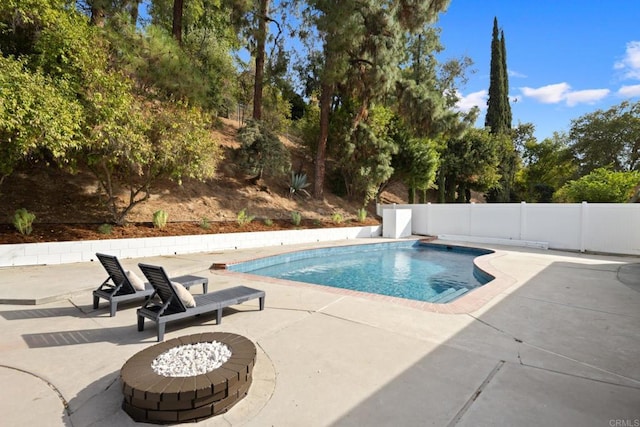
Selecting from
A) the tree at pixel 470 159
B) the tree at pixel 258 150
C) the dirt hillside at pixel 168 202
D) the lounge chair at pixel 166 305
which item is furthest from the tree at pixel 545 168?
the lounge chair at pixel 166 305

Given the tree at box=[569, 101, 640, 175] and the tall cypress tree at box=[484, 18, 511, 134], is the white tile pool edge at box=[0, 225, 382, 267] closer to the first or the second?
the tall cypress tree at box=[484, 18, 511, 134]

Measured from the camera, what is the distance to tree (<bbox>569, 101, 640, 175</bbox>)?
31.3 m

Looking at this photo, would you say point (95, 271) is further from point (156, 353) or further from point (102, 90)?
point (156, 353)

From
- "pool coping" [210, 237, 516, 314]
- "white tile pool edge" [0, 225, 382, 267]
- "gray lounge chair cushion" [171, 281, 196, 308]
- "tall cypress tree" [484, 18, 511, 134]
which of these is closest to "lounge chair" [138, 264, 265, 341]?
"gray lounge chair cushion" [171, 281, 196, 308]

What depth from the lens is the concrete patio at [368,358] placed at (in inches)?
104

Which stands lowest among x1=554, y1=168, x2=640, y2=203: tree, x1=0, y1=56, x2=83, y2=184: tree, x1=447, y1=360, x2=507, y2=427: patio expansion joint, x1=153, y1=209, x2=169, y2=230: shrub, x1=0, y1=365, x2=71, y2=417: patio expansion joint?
x1=0, y1=365, x2=71, y2=417: patio expansion joint

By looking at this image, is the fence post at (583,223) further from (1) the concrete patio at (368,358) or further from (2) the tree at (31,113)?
(2) the tree at (31,113)

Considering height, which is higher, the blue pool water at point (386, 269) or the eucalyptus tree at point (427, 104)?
the eucalyptus tree at point (427, 104)

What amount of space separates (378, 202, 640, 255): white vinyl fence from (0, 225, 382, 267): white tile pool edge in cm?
569

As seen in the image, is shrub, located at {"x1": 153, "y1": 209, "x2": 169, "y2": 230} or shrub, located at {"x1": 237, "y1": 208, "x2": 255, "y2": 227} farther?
shrub, located at {"x1": 237, "y1": 208, "x2": 255, "y2": 227}

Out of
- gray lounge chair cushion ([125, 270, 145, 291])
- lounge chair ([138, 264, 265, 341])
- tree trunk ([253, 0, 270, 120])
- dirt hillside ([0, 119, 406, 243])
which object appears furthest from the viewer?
tree trunk ([253, 0, 270, 120])

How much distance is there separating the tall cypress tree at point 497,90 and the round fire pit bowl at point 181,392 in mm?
39189

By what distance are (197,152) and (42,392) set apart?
29.6 ft

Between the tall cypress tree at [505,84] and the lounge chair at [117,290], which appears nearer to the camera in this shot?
the lounge chair at [117,290]
